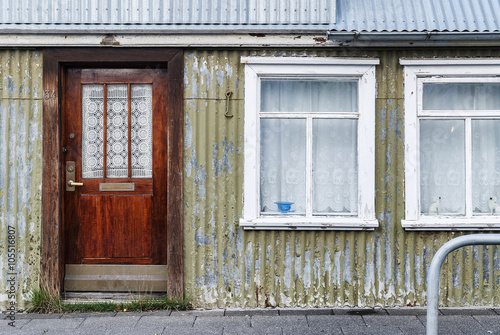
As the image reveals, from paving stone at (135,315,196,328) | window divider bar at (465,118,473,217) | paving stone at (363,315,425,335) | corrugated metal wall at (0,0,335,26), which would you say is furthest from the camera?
window divider bar at (465,118,473,217)

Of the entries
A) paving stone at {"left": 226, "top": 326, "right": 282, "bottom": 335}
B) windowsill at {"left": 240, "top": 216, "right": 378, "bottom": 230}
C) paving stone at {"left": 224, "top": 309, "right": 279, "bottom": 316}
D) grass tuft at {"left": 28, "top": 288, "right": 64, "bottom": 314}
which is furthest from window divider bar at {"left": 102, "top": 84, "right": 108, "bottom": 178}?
paving stone at {"left": 226, "top": 326, "right": 282, "bottom": 335}

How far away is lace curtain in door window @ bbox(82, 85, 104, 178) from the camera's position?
242 inches

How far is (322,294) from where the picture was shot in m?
5.97

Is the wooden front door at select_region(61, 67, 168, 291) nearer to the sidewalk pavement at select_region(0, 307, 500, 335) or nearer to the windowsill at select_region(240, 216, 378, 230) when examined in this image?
the sidewalk pavement at select_region(0, 307, 500, 335)

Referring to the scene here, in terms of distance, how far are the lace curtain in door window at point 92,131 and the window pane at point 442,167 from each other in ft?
11.9

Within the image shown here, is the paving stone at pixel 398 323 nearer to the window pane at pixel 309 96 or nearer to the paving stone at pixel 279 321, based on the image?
the paving stone at pixel 279 321

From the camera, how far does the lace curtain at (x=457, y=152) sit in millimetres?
6098

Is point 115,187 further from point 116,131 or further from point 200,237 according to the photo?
point 200,237

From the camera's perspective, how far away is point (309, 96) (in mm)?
6137

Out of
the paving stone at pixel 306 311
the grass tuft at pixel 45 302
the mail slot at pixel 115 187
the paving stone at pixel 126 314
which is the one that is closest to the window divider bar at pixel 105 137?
the mail slot at pixel 115 187

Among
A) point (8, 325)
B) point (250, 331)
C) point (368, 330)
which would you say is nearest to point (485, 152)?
point (368, 330)

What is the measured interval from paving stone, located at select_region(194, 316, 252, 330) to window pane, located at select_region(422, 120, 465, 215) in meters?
2.37

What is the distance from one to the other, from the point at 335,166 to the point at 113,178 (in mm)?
2521

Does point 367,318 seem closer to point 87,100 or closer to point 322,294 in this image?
point 322,294
